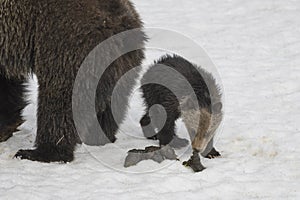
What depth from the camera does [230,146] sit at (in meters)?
7.32

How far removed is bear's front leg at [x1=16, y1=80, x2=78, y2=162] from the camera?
6.63 metres

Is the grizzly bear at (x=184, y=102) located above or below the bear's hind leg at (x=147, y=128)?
above

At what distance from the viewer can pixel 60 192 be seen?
232 inches

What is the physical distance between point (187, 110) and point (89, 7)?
4.71 feet

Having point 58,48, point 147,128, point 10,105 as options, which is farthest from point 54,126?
point 147,128

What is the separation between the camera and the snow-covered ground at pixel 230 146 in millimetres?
6027

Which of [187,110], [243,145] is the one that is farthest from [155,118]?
[243,145]

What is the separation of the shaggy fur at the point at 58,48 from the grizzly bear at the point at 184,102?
34cm

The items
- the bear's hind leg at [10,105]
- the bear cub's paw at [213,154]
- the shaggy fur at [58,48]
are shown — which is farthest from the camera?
the bear's hind leg at [10,105]

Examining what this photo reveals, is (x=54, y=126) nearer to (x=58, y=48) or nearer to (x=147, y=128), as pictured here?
(x=58, y=48)

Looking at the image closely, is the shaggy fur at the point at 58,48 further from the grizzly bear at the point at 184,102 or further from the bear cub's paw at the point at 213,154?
the bear cub's paw at the point at 213,154

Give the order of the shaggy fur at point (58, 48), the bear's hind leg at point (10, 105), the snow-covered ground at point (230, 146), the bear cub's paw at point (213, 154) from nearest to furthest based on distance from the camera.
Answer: the snow-covered ground at point (230, 146), the shaggy fur at point (58, 48), the bear cub's paw at point (213, 154), the bear's hind leg at point (10, 105)

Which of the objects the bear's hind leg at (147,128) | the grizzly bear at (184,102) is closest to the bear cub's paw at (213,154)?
the grizzly bear at (184,102)

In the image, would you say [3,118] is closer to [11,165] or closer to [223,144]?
[11,165]
